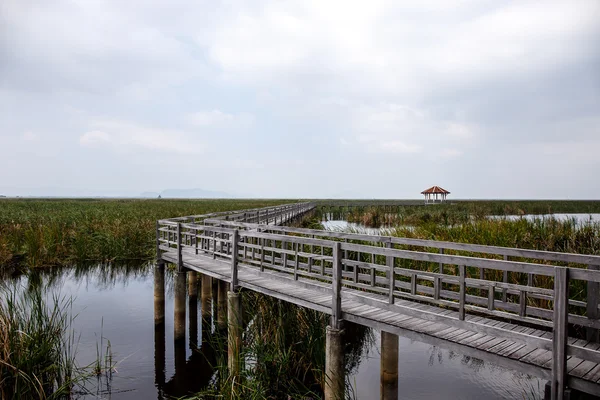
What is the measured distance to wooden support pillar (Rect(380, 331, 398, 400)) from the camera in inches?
264

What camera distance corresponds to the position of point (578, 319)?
459cm

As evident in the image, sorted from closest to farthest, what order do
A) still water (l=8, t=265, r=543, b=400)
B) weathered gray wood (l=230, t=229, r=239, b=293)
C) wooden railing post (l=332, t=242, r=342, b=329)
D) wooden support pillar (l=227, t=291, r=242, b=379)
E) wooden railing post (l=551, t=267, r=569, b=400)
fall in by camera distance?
wooden railing post (l=551, t=267, r=569, b=400) < wooden railing post (l=332, t=242, r=342, b=329) < wooden support pillar (l=227, t=291, r=242, b=379) < still water (l=8, t=265, r=543, b=400) < weathered gray wood (l=230, t=229, r=239, b=293)

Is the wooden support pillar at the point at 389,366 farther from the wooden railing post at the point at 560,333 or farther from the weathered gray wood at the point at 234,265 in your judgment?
the weathered gray wood at the point at 234,265

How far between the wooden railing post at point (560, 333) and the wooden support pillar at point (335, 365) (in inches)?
112

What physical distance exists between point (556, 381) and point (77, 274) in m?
18.4

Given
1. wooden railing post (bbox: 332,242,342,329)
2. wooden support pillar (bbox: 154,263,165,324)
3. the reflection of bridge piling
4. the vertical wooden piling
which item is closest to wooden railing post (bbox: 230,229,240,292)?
the vertical wooden piling

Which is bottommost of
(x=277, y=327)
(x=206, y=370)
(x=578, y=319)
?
(x=206, y=370)

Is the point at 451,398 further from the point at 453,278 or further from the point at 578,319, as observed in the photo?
the point at 578,319

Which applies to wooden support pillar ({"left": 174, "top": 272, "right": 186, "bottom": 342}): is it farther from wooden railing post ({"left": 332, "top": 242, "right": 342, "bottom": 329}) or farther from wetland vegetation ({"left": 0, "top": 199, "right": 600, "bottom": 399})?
wooden railing post ({"left": 332, "top": 242, "right": 342, "bottom": 329})

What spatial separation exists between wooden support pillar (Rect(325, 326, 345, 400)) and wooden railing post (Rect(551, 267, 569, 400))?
2.85m

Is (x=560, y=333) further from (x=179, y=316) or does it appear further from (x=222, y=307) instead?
(x=179, y=316)

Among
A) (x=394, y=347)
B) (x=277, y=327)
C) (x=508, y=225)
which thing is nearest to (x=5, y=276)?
(x=277, y=327)

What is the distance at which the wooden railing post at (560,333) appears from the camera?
415 cm

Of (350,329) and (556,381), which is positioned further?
(350,329)
